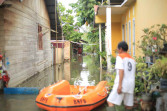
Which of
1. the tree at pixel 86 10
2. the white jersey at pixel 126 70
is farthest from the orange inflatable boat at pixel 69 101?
the tree at pixel 86 10

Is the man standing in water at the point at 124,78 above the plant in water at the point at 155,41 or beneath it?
beneath

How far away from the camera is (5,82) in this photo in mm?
7734

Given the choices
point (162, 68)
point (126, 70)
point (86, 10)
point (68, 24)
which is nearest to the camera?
point (126, 70)

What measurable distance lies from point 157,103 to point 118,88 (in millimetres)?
1199

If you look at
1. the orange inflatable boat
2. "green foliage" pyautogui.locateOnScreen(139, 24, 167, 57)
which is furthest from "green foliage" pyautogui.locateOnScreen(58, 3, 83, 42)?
the orange inflatable boat

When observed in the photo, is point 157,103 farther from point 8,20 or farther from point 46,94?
point 8,20

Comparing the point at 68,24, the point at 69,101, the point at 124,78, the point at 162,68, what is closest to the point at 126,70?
the point at 124,78

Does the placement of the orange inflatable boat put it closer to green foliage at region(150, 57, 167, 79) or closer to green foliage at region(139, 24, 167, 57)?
green foliage at region(150, 57, 167, 79)

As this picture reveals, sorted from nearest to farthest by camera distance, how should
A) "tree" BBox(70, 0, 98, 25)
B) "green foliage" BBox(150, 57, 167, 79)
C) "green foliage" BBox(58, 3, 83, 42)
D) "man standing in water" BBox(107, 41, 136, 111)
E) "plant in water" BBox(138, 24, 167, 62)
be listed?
"man standing in water" BBox(107, 41, 136, 111) < "green foliage" BBox(150, 57, 167, 79) < "plant in water" BBox(138, 24, 167, 62) < "tree" BBox(70, 0, 98, 25) < "green foliage" BBox(58, 3, 83, 42)

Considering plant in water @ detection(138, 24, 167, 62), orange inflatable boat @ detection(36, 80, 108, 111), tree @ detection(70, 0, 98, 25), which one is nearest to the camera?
orange inflatable boat @ detection(36, 80, 108, 111)

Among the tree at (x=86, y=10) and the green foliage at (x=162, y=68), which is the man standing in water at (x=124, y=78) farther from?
the tree at (x=86, y=10)

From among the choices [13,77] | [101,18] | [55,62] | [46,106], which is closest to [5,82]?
[13,77]

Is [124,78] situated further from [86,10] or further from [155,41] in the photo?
[86,10]

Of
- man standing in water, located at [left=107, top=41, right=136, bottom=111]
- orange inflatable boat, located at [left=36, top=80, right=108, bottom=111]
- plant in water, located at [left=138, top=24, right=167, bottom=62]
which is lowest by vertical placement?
orange inflatable boat, located at [left=36, top=80, right=108, bottom=111]
